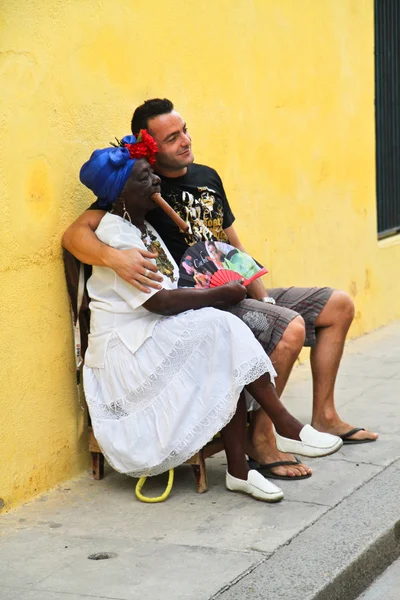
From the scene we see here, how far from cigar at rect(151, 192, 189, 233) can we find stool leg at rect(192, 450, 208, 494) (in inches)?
39.6

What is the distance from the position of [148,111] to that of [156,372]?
120 centimetres

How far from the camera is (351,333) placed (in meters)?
7.87

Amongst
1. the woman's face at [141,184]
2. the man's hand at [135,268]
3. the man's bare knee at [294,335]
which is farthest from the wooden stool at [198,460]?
the woman's face at [141,184]

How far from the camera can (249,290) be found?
203 inches

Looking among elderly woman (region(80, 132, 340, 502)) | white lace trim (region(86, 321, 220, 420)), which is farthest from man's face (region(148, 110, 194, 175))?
white lace trim (region(86, 321, 220, 420))

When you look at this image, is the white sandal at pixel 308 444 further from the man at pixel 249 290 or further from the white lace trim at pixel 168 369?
the white lace trim at pixel 168 369

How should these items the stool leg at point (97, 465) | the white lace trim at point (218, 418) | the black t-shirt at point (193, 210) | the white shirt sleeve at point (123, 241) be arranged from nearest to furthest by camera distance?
the white lace trim at point (218, 418)
the white shirt sleeve at point (123, 241)
the stool leg at point (97, 465)
the black t-shirt at point (193, 210)

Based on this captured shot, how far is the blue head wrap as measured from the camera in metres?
4.46

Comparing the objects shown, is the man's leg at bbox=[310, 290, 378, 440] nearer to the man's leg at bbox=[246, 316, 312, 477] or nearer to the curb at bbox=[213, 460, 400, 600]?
the man's leg at bbox=[246, 316, 312, 477]

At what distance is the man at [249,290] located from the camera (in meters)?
4.54

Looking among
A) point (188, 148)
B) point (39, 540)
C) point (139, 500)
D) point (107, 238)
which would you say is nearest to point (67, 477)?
point (139, 500)

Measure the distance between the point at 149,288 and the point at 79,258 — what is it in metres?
0.36

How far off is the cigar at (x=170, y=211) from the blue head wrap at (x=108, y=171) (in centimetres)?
17

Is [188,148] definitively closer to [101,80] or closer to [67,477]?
[101,80]
